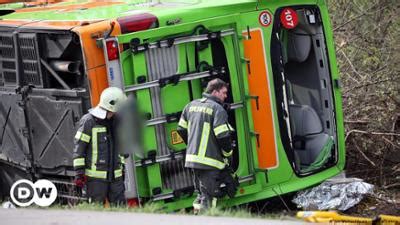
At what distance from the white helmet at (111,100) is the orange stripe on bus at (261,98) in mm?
1404

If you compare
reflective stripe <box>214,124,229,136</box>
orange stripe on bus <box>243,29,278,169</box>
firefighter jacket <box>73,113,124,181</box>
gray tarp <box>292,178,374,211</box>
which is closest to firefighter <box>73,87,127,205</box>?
firefighter jacket <box>73,113,124,181</box>

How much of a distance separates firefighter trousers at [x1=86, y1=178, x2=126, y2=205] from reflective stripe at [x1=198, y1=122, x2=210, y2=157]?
0.75 meters

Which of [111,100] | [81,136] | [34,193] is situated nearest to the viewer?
[111,100]

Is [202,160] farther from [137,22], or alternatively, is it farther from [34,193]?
[34,193]

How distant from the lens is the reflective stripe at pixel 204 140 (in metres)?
8.16

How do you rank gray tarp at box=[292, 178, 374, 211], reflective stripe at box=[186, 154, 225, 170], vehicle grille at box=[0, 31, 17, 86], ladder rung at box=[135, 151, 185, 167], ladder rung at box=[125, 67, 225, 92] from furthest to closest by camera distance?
gray tarp at box=[292, 178, 374, 211], vehicle grille at box=[0, 31, 17, 86], reflective stripe at box=[186, 154, 225, 170], ladder rung at box=[135, 151, 185, 167], ladder rung at box=[125, 67, 225, 92]

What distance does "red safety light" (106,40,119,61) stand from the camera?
25.6 ft

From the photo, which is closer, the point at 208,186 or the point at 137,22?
the point at 137,22

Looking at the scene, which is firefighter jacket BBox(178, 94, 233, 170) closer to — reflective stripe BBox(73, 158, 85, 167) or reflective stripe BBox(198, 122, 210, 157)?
reflective stripe BBox(198, 122, 210, 157)

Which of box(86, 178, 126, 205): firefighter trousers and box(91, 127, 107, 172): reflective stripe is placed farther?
box(86, 178, 126, 205): firefighter trousers

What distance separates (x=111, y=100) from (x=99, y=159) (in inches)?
26.0

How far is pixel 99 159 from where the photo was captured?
319 inches

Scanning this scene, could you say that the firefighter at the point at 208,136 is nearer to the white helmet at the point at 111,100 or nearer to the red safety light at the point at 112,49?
the white helmet at the point at 111,100

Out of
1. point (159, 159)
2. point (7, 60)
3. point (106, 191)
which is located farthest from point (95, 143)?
point (7, 60)
